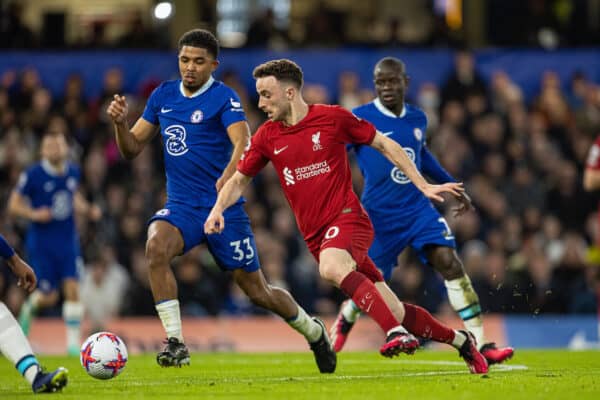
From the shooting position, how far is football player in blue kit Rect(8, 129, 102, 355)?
15.5 m

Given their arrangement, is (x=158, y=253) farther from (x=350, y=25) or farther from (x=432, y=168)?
(x=350, y=25)

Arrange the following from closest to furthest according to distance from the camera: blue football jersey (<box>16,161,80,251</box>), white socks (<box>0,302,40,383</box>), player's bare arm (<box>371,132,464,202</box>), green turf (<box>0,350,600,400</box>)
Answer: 1. white socks (<box>0,302,40,383</box>)
2. green turf (<box>0,350,600,400</box>)
3. player's bare arm (<box>371,132,464,202</box>)
4. blue football jersey (<box>16,161,80,251</box>)

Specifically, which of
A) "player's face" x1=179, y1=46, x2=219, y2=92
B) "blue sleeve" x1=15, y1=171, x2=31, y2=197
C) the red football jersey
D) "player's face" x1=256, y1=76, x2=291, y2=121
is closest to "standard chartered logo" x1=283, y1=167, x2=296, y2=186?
the red football jersey

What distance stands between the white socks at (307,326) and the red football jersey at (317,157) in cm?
109

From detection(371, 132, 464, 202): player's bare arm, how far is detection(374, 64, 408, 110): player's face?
93.8 inches

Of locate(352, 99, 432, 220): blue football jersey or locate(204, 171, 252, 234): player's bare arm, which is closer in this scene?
locate(204, 171, 252, 234): player's bare arm

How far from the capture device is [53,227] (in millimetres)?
15680

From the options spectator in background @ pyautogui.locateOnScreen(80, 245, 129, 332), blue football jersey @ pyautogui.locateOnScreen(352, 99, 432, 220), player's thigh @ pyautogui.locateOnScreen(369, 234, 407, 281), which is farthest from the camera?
spectator in background @ pyautogui.locateOnScreen(80, 245, 129, 332)

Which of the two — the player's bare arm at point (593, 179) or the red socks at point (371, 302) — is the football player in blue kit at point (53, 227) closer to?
the player's bare arm at point (593, 179)

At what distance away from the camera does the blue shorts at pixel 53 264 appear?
15.5 meters

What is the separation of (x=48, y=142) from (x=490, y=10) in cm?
1298

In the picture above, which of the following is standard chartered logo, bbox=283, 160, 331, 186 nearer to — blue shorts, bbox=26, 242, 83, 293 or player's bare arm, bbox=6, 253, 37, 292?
player's bare arm, bbox=6, 253, 37, 292

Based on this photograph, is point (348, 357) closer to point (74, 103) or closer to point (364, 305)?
point (364, 305)

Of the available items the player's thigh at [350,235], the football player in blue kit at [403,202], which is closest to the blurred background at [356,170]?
the football player in blue kit at [403,202]
